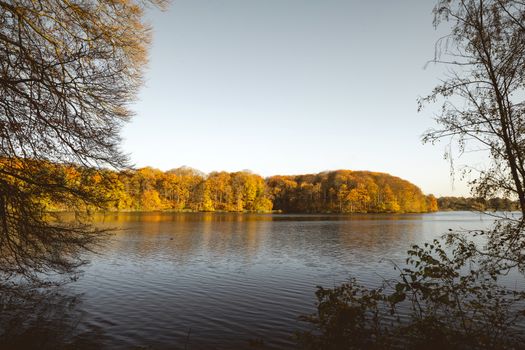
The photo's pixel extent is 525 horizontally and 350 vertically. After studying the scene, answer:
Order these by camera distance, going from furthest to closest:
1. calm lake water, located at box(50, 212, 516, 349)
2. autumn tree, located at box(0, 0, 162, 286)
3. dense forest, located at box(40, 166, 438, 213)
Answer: dense forest, located at box(40, 166, 438, 213), calm lake water, located at box(50, 212, 516, 349), autumn tree, located at box(0, 0, 162, 286)

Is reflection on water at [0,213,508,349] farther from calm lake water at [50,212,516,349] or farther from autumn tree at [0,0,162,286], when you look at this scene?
autumn tree at [0,0,162,286]

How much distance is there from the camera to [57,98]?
902 cm

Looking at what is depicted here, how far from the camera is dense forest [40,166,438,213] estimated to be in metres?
124

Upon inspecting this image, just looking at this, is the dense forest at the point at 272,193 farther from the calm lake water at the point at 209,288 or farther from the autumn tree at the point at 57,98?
the autumn tree at the point at 57,98

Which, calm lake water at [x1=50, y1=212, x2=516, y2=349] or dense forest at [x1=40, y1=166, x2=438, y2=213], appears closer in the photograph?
calm lake water at [x1=50, y1=212, x2=516, y2=349]

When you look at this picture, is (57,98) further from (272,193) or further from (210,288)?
(272,193)

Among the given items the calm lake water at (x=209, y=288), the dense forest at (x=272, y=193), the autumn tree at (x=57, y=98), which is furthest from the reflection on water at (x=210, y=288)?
the dense forest at (x=272, y=193)

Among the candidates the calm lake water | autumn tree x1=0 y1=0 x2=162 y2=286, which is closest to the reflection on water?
the calm lake water

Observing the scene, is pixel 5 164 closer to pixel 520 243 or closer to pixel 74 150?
pixel 74 150

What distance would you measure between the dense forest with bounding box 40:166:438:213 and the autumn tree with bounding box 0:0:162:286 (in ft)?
339

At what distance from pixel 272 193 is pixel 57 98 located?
137 metres

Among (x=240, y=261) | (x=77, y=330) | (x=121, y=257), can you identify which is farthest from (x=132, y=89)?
(x=121, y=257)

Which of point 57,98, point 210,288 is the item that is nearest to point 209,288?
point 210,288

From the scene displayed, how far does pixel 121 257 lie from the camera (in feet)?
87.3
